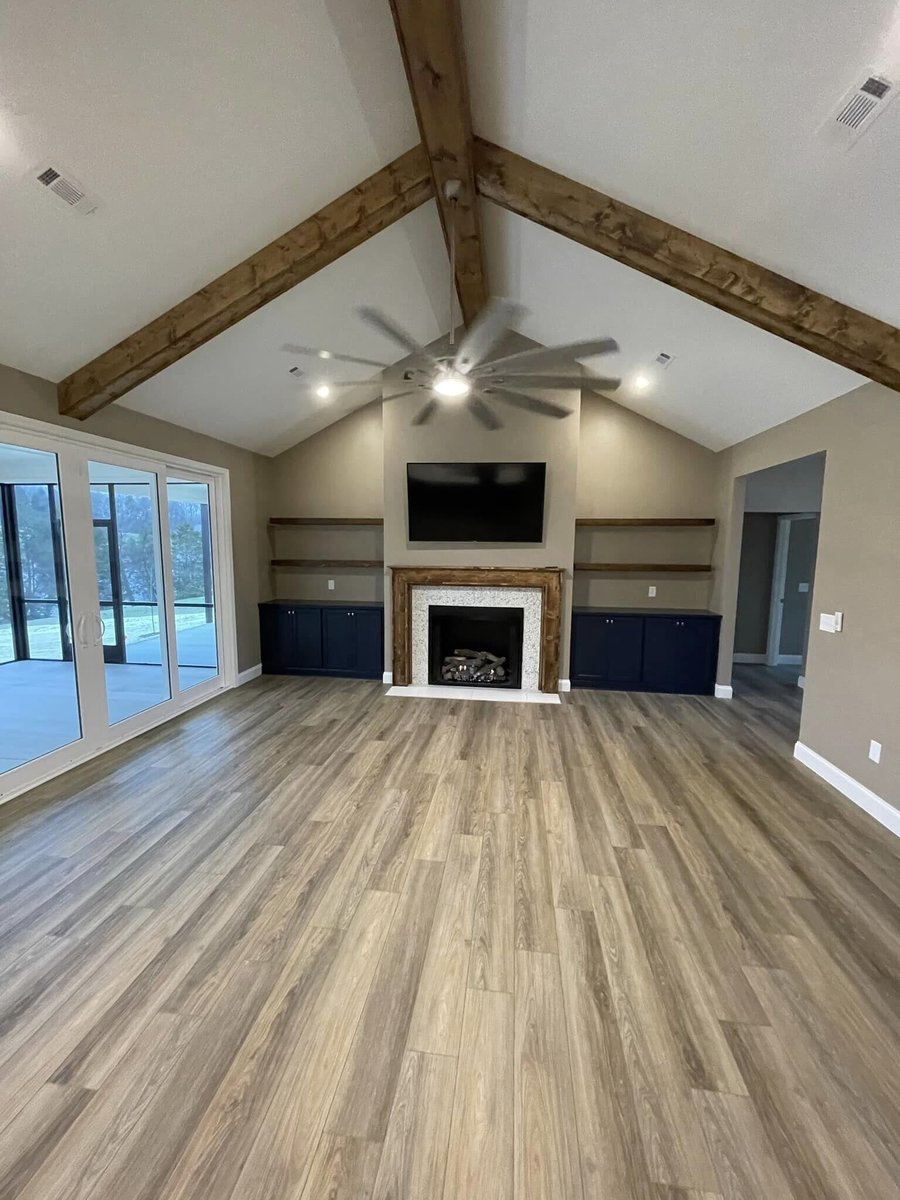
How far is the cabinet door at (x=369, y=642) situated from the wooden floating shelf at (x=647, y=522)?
2.64m

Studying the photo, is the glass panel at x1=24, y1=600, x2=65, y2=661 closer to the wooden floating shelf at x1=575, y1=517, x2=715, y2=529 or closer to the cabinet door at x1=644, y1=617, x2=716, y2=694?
the wooden floating shelf at x1=575, y1=517, x2=715, y2=529

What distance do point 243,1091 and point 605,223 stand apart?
405 cm

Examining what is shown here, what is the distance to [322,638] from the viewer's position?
6.06m

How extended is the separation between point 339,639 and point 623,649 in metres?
3.29

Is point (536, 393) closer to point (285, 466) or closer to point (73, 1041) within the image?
point (285, 466)

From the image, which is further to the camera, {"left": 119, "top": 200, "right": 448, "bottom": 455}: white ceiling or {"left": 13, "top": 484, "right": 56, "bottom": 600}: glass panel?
{"left": 13, "top": 484, "right": 56, "bottom": 600}: glass panel

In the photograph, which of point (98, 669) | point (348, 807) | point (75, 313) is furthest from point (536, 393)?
point (98, 669)

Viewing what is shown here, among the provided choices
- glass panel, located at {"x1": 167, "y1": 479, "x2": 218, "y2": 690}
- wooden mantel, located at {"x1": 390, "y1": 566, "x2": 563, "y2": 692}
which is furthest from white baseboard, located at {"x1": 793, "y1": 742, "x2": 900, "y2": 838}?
glass panel, located at {"x1": 167, "y1": 479, "x2": 218, "y2": 690}

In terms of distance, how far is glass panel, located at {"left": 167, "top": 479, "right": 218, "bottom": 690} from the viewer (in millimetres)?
5008

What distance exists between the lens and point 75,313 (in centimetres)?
299

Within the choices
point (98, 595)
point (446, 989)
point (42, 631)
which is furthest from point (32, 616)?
point (446, 989)

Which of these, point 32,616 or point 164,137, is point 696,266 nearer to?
point 164,137

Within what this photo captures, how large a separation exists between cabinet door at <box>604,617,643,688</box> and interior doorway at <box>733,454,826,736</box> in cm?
139

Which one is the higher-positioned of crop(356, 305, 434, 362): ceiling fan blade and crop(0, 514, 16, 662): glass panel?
crop(356, 305, 434, 362): ceiling fan blade
